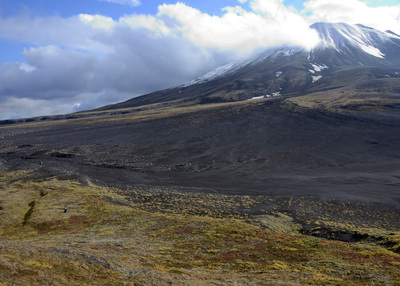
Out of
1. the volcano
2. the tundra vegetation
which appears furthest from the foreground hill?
the volcano

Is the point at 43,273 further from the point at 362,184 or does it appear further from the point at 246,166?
the point at 246,166

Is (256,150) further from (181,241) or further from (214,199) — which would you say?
(181,241)

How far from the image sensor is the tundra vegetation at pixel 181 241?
1321 centimetres

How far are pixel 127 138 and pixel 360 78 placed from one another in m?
137

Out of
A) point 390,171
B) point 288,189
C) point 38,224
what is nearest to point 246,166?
point 288,189

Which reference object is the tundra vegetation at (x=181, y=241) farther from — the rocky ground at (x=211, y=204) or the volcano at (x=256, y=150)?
the volcano at (x=256, y=150)

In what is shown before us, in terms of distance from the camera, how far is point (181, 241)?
22000 millimetres

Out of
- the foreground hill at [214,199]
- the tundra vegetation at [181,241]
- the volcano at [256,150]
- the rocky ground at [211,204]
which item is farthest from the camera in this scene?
the volcano at [256,150]

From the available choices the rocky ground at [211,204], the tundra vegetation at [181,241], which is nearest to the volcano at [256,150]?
the rocky ground at [211,204]

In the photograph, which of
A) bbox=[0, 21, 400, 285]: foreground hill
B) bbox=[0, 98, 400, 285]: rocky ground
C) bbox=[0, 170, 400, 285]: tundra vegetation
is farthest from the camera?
bbox=[0, 21, 400, 285]: foreground hill

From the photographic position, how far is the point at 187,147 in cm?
7612

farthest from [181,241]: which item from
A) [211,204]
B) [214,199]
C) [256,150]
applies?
[256,150]

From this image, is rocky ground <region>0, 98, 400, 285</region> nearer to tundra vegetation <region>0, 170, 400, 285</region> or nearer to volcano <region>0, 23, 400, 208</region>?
tundra vegetation <region>0, 170, 400, 285</region>

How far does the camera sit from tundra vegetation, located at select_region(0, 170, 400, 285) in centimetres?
1321
